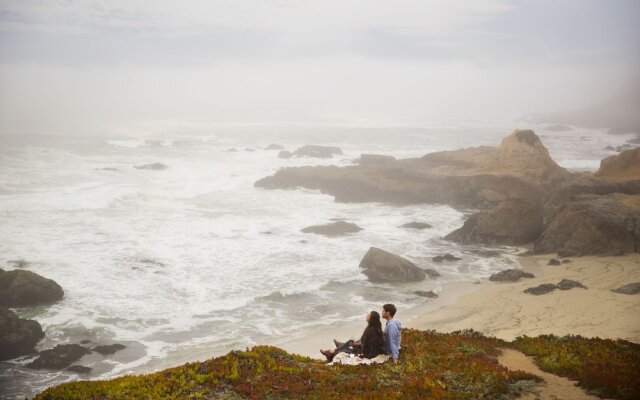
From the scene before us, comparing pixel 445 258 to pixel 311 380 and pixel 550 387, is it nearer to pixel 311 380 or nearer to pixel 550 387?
pixel 550 387

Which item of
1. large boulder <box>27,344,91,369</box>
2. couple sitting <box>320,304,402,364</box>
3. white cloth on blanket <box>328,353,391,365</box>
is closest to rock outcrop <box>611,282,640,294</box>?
couple sitting <box>320,304,402,364</box>

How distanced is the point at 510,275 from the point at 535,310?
17.0ft

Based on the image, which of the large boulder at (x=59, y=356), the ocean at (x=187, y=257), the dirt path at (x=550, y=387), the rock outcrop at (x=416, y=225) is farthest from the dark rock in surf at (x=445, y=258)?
the large boulder at (x=59, y=356)

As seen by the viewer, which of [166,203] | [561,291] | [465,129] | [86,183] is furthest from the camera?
[465,129]

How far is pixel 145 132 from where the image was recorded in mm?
116625

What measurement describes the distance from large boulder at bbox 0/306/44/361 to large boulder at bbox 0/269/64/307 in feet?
11.2

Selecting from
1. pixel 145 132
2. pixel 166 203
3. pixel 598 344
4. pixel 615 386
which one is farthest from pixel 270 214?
pixel 145 132

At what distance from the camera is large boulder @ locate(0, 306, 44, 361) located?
18.9 metres

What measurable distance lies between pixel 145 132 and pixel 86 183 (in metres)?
64.8

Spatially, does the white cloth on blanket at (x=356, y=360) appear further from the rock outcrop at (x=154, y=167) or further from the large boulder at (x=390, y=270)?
the rock outcrop at (x=154, y=167)

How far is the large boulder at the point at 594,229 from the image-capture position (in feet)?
97.8

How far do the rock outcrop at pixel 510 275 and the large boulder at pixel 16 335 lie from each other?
21591mm

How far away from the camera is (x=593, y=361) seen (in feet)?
39.7

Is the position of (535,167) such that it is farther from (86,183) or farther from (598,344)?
(86,183)
